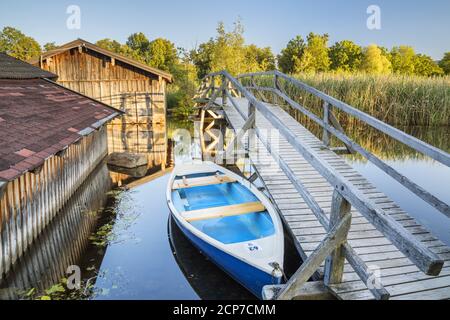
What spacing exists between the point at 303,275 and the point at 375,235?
1.85m

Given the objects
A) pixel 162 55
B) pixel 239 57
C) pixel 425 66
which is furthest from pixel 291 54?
pixel 425 66

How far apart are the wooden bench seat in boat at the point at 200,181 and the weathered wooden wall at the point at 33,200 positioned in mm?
2359

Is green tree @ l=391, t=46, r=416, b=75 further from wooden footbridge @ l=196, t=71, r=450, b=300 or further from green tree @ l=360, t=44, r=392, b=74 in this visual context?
wooden footbridge @ l=196, t=71, r=450, b=300

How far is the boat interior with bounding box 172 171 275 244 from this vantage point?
19.1 feet

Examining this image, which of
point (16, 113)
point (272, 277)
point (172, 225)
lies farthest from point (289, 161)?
point (16, 113)

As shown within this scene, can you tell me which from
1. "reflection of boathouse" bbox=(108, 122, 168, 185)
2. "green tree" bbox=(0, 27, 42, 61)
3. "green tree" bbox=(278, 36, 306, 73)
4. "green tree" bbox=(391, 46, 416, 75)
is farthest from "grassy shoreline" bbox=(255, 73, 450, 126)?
"green tree" bbox=(0, 27, 42, 61)

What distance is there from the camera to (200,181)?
7.84 meters

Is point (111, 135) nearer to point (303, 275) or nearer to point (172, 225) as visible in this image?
point (172, 225)

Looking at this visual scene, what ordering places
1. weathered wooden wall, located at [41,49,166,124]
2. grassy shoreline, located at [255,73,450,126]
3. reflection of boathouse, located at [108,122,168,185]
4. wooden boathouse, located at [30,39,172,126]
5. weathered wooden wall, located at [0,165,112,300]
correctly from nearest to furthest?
weathered wooden wall, located at [0,165,112,300], reflection of boathouse, located at [108,122,168,185], grassy shoreline, located at [255,73,450,126], wooden boathouse, located at [30,39,172,126], weathered wooden wall, located at [41,49,166,124]

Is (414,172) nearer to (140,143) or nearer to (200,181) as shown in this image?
(200,181)

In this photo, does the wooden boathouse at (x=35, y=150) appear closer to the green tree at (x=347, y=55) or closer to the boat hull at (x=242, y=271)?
the boat hull at (x=242, y=271)

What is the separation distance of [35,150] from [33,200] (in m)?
1.14

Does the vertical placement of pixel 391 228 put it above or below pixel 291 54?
below

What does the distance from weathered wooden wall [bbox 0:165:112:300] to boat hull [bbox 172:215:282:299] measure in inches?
91.0
